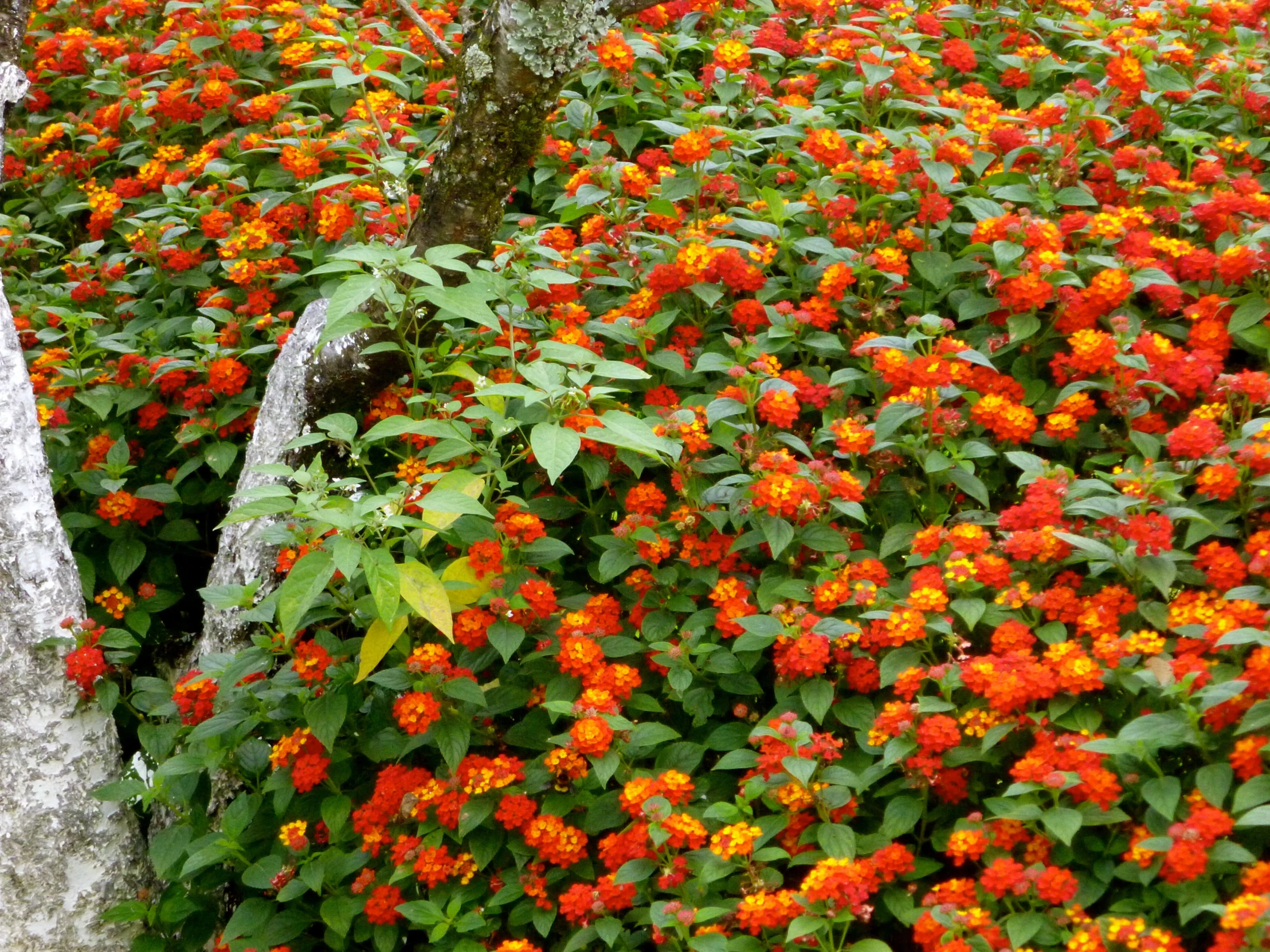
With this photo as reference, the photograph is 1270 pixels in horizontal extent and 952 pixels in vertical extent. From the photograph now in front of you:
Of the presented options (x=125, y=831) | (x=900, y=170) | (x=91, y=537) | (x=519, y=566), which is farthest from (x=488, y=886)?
(x=900, y=170)

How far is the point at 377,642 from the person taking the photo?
7.90 feet

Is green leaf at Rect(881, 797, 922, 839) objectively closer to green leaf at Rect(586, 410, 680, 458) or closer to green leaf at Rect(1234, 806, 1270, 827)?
green leaf at Rect(1234, 806, 1270, 827)

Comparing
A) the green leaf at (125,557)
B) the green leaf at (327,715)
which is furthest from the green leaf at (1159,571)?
the green leaf at (125,557)

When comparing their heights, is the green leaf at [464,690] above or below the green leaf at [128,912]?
above

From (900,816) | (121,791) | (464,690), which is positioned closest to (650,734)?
(464,690)

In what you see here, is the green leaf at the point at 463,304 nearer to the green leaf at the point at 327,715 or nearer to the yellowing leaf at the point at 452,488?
the yellowing leaf at the point at 452,488

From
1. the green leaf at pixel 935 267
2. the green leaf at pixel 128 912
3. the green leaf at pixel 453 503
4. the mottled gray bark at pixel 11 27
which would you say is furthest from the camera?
the mottled gray bark at pixel 11 27

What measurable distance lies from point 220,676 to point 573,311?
115 centimetres

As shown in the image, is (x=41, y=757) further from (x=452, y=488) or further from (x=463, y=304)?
(x=463, y=304)

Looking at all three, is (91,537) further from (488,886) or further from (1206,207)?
(1206,207)

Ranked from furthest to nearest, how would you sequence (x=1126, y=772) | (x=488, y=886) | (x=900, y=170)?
(x=900, y=170) → (x=488, y=886) → (x=1126, y=772)

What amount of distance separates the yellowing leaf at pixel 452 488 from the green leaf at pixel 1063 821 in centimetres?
119

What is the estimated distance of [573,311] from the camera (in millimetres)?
2873

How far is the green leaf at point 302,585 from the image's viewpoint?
2.11 meters
